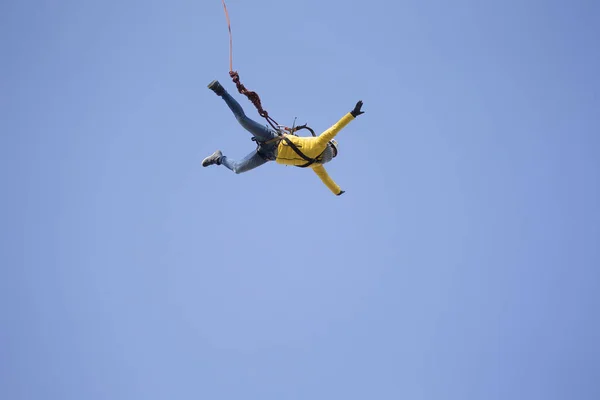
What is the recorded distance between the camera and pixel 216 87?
9.41 meters

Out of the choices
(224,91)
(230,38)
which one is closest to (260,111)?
(224,91)

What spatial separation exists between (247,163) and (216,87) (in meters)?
1.70

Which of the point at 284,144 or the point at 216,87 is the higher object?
Answer: the point at 216,87

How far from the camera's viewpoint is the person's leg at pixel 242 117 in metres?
9.44

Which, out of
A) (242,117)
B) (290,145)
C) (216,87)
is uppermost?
(216,87)

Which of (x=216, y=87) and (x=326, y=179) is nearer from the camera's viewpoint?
(x=216, y=87)

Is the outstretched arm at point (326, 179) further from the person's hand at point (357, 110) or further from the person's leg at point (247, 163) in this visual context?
the person's hand at point (357, 110)

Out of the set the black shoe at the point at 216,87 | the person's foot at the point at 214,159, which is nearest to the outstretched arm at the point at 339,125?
the black shoe at the point at 216,87

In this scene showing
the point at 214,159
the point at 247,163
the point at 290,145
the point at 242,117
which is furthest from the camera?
the point at 214,159

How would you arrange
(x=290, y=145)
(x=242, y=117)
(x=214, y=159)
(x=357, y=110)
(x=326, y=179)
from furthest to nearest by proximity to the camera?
(x=214, y=159)
(x=326, y=179)
(x=290, y=145)
(x=242, y=117)
(x=357, y=110)

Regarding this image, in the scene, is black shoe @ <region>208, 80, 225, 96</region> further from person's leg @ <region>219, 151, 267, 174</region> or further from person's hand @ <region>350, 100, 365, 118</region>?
person's hand @ <region>350, 100, 365, 118</region>

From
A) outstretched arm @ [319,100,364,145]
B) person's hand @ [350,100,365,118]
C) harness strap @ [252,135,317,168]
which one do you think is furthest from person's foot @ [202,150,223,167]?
→ person's hand @ [350,100,365,118]

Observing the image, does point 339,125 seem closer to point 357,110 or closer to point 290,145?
point 357,110

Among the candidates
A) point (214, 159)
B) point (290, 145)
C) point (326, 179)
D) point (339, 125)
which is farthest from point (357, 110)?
point (214, 159)
